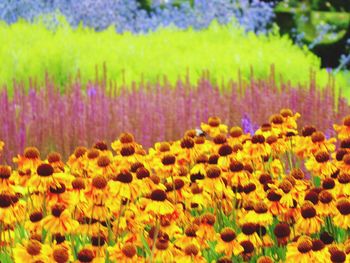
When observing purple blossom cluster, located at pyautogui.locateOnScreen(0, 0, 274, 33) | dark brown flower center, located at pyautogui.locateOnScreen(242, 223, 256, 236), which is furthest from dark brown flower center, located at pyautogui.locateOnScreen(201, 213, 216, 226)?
purple blossom cluster, located at pyautogui.locateOnScreen(0, 0, 274, 33)

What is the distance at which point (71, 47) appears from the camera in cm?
717

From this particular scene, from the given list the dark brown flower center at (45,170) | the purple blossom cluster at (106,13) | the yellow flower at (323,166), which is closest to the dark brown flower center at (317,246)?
the yellow flower at (323,166)

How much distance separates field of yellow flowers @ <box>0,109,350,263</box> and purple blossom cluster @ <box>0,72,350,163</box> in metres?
1.57

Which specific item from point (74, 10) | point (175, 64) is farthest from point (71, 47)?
point (74, 10)

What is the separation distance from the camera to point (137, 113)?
513cm

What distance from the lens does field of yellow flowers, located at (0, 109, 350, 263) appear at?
255cm

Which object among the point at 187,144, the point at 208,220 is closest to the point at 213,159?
the point at 187,144

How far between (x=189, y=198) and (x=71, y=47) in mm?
4411

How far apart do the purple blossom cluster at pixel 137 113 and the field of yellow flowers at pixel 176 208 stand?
157 cm

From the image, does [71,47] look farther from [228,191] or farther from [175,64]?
[228,191]

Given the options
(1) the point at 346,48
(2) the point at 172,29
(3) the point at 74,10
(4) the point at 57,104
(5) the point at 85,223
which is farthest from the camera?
(1) the point at 346,48

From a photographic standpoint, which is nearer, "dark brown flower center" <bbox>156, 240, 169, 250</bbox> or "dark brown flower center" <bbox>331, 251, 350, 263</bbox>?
→ "dark brown flower center" <bbox>331, 251, 350, 263</bbox>

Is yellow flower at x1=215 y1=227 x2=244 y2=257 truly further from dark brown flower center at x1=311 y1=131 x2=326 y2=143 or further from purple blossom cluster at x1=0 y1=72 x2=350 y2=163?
purple blossom cluster at x1=0 y1=72 x2=350 y2=163

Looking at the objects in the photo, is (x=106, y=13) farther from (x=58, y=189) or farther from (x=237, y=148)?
(x=58, y=189)
